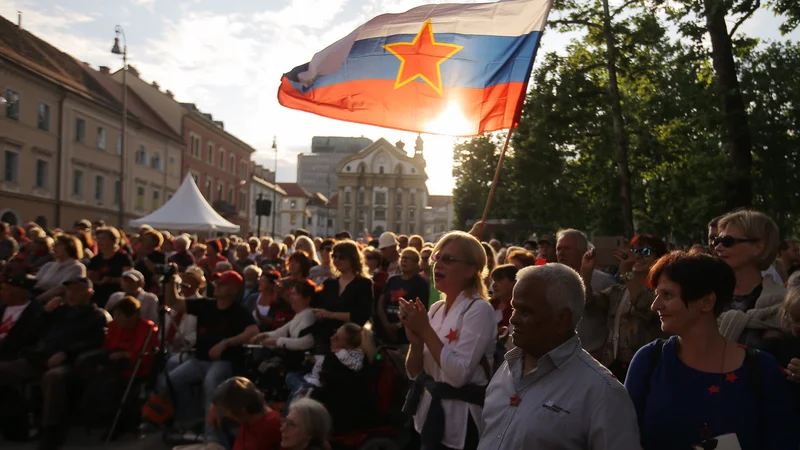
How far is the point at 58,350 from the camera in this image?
8844mm

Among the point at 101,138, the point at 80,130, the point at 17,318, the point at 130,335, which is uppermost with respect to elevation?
the point at 80,130

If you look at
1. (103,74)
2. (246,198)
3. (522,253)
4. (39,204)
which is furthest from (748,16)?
(246,198)

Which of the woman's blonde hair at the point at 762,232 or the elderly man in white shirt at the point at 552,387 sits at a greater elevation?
the woman's blonde hair at the point at 762,232

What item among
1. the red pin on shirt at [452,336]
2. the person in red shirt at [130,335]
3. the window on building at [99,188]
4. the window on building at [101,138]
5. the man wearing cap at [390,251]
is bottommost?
the person in red shirt at [130,335]

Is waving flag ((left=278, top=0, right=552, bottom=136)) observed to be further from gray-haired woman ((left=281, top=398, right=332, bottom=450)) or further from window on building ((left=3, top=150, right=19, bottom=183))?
window on building ((left=3, top=150, right=19, bottom=183))

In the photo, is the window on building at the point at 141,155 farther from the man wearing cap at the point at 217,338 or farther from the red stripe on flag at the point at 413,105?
the red stripe on flag at the point at 413,105

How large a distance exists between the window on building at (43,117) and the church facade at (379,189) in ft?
291

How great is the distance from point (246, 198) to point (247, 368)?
253 feet

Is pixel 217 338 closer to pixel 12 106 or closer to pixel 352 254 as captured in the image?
pixel 352 254

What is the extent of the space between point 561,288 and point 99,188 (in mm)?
52389

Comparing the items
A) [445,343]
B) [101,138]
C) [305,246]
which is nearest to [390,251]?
[305,246]

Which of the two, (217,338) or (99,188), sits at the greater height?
(99,188)

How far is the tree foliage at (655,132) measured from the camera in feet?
55.6

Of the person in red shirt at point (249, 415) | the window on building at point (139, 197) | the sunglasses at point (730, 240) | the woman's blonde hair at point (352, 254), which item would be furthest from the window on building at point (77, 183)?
the sunglasses at point (730, 240)
